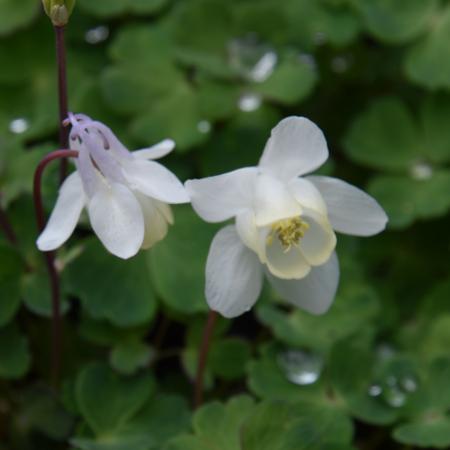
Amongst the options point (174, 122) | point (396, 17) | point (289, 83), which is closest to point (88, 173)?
point (174, 122)

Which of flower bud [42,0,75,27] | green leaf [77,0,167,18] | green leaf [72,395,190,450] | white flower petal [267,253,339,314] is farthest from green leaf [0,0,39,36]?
white flower petal [267,253,339,314]

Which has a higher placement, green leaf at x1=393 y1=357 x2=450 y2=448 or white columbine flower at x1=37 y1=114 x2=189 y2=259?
white columbine flower at x1=37 y1=114 x2=189 y2=259

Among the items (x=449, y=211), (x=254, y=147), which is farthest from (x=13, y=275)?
(x=449, y=211)

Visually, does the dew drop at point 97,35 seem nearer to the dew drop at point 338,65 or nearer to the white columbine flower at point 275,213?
the dew drop at point 338,65

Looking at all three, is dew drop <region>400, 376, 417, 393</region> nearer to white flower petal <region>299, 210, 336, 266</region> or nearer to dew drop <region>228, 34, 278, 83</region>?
white flower petal <region>299, 210, 336, 266</region>

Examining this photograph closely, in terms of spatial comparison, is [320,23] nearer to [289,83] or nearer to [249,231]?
[289,83]

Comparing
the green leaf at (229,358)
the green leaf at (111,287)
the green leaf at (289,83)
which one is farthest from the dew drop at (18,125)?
the green leaf at (229,358)
